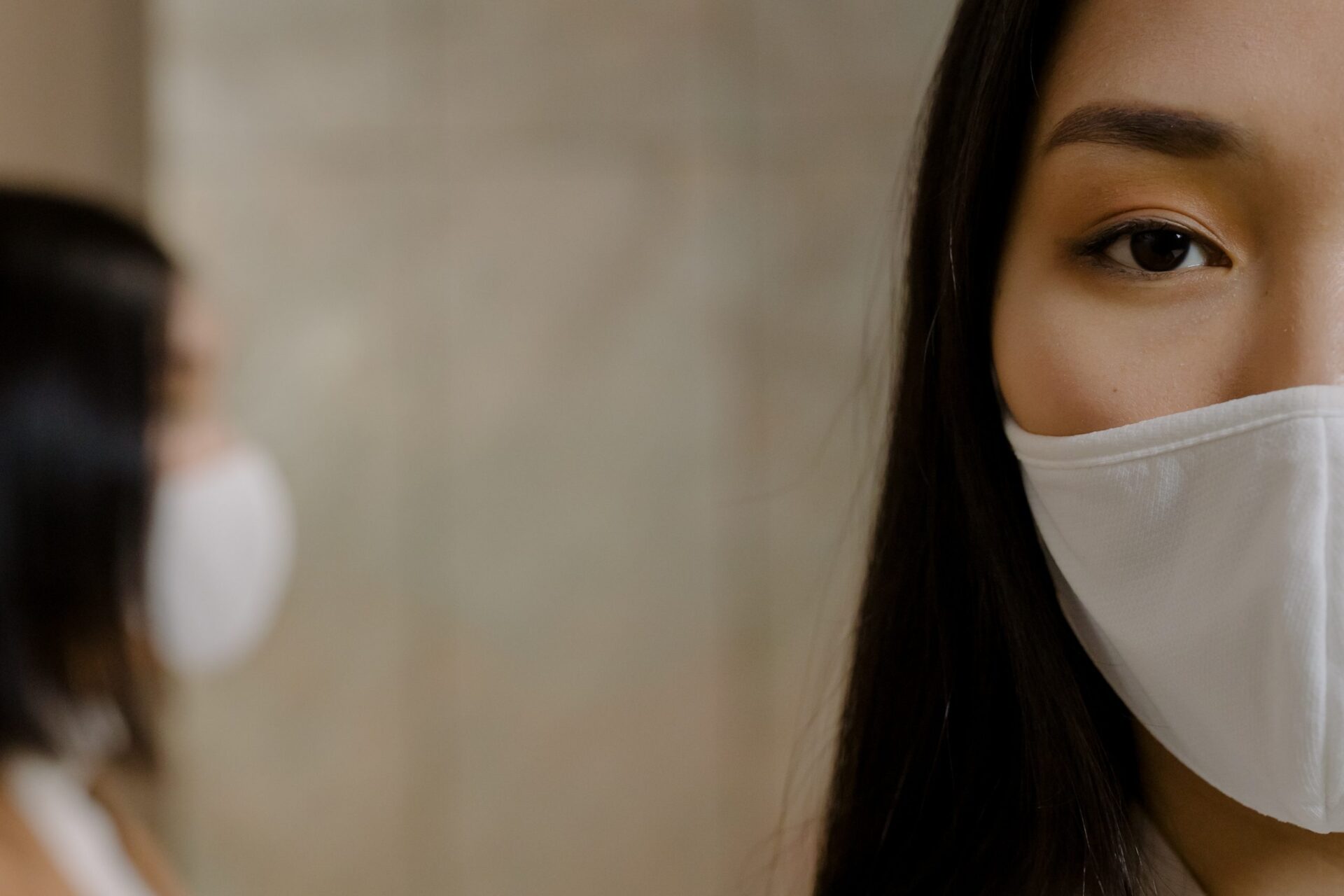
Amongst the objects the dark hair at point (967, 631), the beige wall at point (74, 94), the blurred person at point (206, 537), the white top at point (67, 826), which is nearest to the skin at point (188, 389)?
the blurred person at point (206, 537)

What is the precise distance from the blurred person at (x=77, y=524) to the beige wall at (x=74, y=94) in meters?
1.21

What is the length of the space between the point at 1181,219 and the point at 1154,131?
0.05 m

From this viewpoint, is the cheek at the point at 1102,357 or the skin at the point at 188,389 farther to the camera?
the skin at the point at 188,389

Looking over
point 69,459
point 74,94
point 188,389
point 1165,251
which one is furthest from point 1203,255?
point 74,94

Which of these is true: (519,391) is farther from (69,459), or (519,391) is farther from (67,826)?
(67,826)

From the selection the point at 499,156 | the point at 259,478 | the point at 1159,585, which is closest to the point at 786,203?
the point at 499,156

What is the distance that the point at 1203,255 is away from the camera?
62cm

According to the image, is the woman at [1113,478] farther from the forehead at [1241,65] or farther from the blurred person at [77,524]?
the blurred person at [77,524]

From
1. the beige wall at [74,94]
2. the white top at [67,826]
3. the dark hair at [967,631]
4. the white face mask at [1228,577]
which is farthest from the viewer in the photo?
the beige wall at [74,94]

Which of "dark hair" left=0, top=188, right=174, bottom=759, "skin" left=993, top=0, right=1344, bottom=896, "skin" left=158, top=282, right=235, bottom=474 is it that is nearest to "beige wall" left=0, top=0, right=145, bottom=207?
"skin" left=158, top=282, right=235, bottom=474

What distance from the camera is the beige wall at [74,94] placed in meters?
2.51

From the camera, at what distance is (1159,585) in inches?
23.9

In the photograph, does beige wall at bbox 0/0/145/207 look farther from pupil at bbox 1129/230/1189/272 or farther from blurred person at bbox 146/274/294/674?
pupil at bbox 1129/230/1189/272

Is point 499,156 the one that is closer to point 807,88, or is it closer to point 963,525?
point 807,88
